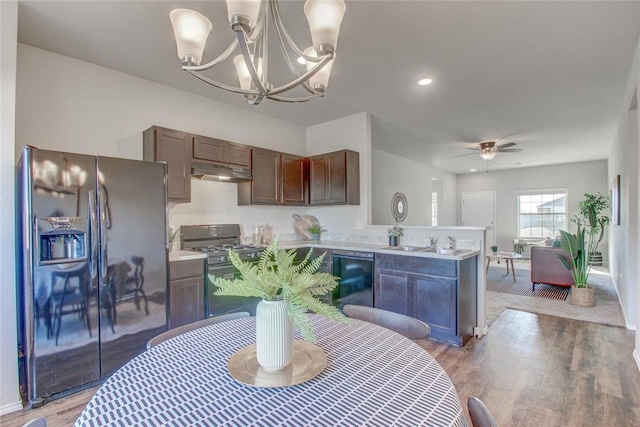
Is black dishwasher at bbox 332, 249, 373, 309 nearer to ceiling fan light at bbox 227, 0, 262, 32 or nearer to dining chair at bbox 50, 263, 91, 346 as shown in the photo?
dining chair at bbox 50, 263, 91, 346

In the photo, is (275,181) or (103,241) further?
(275,181)

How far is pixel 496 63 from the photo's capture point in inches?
115

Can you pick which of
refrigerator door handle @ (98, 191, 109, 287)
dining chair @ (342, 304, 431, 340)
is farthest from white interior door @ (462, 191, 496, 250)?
refrigerator door handle @ (98, 191, 109, 287)

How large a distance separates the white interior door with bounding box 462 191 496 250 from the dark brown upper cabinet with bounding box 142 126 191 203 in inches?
343

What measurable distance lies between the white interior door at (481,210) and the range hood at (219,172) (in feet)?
26.4

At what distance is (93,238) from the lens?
224cm

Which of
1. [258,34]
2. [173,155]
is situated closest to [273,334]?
[258,34]


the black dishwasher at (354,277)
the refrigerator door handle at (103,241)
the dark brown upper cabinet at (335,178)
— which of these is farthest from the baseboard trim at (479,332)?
the refrigerator door handle at (103,241)

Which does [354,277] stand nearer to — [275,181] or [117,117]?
[275,181]

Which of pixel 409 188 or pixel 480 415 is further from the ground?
pixel 409 188

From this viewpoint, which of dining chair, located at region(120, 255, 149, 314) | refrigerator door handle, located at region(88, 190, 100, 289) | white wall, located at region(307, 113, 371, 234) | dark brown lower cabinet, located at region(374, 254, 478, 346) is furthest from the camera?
white wall, located at region(307, 113, 371, 234)

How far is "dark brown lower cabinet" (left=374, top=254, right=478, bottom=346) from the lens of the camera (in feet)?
9.75

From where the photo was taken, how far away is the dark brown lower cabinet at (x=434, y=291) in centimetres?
297

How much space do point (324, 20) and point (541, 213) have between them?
958cm
